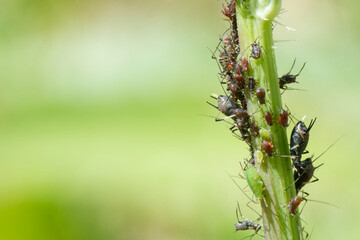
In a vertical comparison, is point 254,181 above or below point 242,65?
below

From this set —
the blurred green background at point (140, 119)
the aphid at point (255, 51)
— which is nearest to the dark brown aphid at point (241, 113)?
the aphid at point (255, 51)

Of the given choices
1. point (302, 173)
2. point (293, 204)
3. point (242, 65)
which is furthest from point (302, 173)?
point (242, 65)

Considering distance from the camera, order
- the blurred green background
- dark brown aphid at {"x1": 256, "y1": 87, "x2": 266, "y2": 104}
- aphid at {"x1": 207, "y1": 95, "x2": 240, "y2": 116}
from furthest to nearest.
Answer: the blurred green background → aphid at {"x1": 207, "y1": 95, "x2": 240, "y2": 116} → dark brown aphid at {"x1": 256, "y1": 87, "x2": 266, "y2": 104}

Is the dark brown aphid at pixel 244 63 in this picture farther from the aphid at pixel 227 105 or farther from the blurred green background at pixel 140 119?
the blurred green background at pixel 140 119

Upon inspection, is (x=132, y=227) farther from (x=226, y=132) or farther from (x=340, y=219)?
(x=340, y=219)

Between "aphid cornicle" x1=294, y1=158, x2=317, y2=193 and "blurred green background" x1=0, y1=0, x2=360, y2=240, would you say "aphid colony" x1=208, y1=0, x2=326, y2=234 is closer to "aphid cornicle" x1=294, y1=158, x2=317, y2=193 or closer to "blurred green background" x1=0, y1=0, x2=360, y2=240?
"aphid cornicle" x1=294, y1=158, x2=317, y2=193

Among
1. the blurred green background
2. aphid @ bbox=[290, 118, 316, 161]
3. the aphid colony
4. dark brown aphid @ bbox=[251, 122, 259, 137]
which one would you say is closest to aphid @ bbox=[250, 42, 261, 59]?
the aphid colony

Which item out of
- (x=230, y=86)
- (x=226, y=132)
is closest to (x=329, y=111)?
(x=226, y=132)

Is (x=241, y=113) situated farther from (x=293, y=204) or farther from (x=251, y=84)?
(x=293, y=204)

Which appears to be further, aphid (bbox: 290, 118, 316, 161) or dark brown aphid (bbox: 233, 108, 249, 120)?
aphid (bbox: 290, 118, 316, 161)
